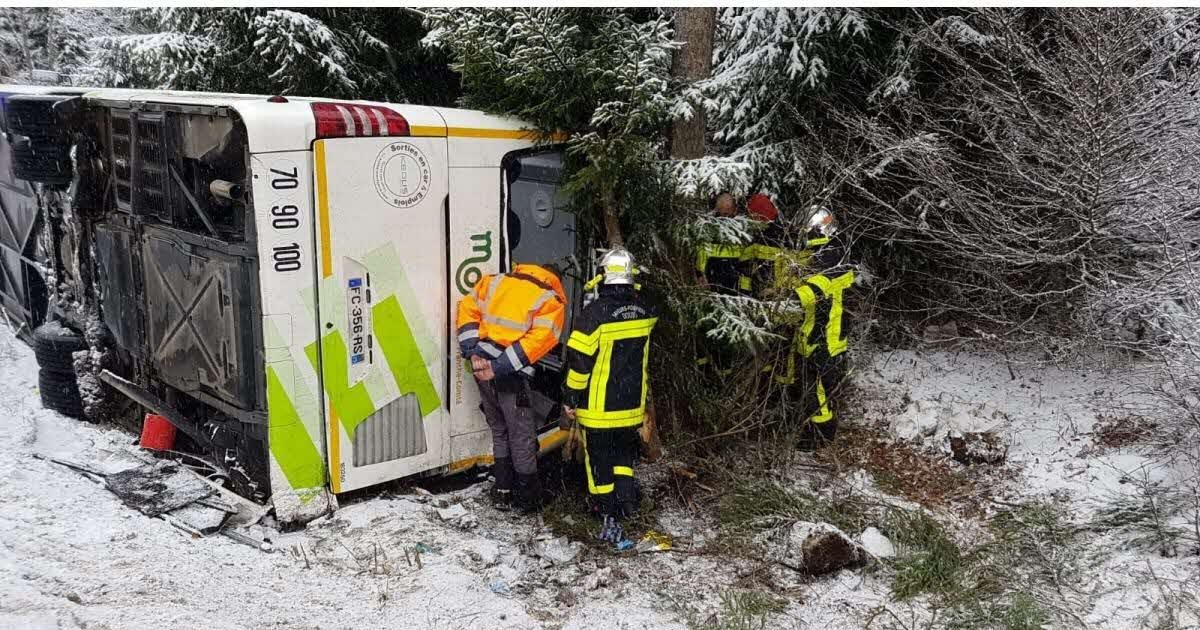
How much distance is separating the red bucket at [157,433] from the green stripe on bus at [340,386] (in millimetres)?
1444

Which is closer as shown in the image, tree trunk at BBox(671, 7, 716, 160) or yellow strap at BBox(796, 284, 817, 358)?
yellow strap at BBox(796, 284, 817, 358)

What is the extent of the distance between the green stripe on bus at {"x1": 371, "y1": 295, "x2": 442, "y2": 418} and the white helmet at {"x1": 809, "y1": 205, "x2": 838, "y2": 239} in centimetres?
291

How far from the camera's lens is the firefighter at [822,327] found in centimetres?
595

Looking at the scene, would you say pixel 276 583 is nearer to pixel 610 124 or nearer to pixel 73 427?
pixel 73 427

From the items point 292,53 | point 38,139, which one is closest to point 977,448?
point 38,139

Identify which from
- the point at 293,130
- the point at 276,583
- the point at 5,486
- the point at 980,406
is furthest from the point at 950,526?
the point at 5,486

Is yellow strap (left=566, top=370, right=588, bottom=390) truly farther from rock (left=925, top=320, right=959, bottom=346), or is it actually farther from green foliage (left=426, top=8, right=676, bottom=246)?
rock (left=925, top=320, right=959, bottom=346)

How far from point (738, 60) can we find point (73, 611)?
19.8 feet

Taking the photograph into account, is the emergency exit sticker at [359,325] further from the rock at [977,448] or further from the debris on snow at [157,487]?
the rock at [977,448]

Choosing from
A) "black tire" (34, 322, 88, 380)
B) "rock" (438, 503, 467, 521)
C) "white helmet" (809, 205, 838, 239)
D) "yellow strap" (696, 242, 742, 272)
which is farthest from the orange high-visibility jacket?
"black tire" (34, 322, 88, 380)

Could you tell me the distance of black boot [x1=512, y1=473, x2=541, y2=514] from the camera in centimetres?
524

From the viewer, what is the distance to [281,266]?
14.7 ft

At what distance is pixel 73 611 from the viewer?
136 inches

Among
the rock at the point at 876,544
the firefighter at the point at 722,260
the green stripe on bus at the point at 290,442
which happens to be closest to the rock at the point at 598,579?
the rock at the point at 876,544
